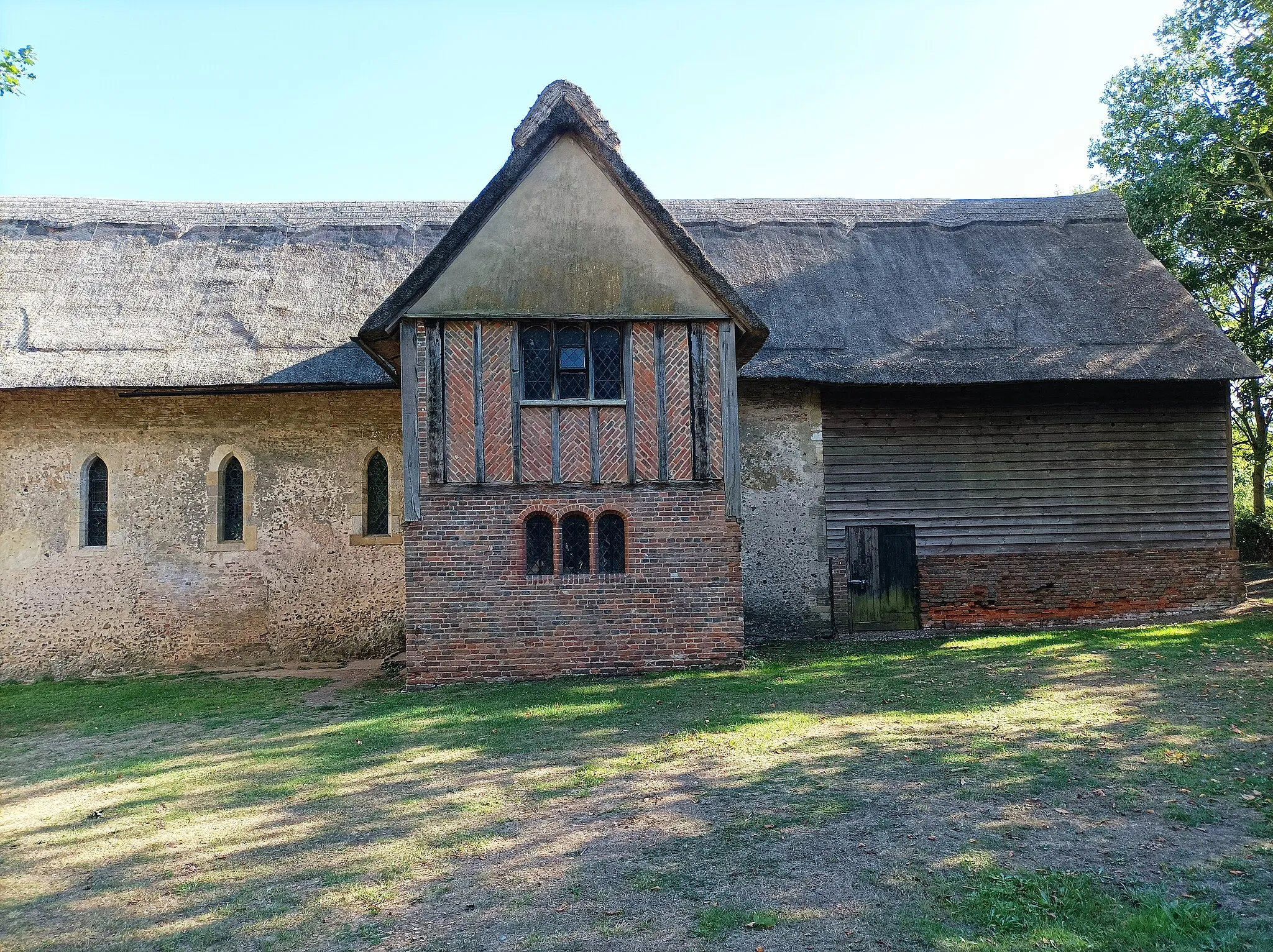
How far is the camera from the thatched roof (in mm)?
14102

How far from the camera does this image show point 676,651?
11.3 meters

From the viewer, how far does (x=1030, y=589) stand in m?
14.7

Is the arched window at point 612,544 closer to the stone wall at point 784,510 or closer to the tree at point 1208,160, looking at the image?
the stone wall at point 784,510

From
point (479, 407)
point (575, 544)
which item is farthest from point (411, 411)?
point (575, 544)

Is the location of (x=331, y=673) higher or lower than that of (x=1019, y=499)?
lower

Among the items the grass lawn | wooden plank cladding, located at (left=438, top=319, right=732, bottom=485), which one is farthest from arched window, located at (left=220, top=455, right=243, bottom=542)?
wooden plank cladding, located at (left=438, top=319, right=732, bottom=485)

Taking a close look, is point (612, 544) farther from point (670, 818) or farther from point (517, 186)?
point (670, 818)

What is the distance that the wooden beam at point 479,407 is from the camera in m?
11.2

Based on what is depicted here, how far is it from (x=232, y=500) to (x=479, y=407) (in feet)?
20.3

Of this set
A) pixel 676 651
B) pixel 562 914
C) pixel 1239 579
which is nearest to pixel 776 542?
pixel 676 651

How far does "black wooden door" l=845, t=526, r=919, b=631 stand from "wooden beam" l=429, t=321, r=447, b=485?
23.7 ft

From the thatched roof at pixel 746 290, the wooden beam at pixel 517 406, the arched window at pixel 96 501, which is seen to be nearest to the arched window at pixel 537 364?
the wooden beam at pixel 517 406

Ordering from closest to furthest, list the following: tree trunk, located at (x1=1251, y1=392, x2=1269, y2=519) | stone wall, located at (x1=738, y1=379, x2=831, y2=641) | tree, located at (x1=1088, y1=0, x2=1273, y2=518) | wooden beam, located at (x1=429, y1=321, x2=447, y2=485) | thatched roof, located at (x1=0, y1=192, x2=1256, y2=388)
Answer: wooden beam, located at (x1=429, y1=321, x2=447, y2=485)
thatched roof, located at (x1=0, y1=192, x2=1256, y2=388)
stone wall, located at (x1=738, y1=379, x2=831, y2=641)
tree, located at (x1=1088, y1=0, x2=1273, y2=518)
tree trunk, located at (x1=1251, y1=392, x2=1269, y2=519)

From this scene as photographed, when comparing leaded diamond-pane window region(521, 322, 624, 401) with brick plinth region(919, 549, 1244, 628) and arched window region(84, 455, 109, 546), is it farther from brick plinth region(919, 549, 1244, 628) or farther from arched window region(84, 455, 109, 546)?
arched window region(84, 455, 109, 546)
